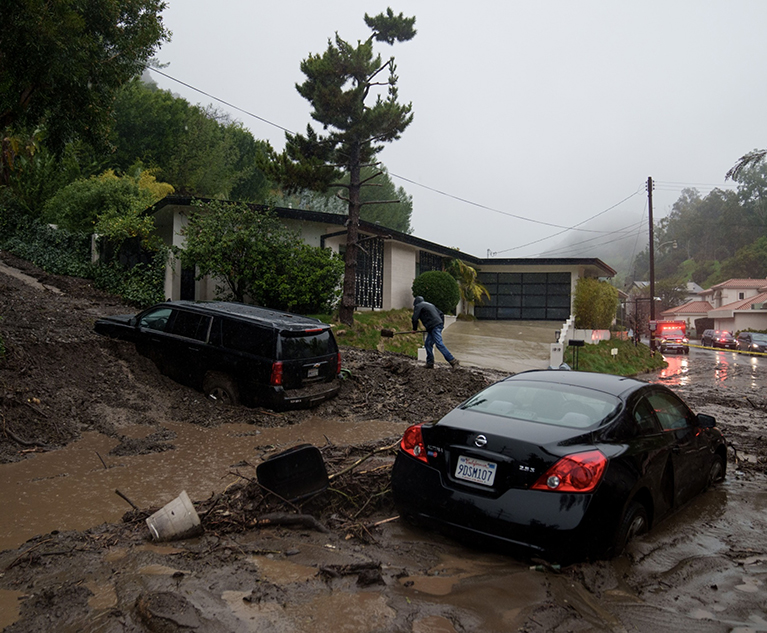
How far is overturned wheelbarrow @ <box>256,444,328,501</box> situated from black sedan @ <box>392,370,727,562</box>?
27.8 inches

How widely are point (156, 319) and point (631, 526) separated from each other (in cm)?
788

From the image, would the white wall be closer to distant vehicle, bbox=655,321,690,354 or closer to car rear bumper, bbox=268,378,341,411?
car rear bumper, bbox=268,378,341,411

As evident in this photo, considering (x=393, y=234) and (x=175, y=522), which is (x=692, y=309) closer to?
(x=393, y=234)

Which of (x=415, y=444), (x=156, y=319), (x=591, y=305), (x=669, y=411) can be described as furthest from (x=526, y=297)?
(x=415, y=444)

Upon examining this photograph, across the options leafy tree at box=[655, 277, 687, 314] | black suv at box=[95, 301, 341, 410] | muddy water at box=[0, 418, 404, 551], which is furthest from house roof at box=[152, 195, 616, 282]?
leafy tree at box=[655, 277, 687, 314]

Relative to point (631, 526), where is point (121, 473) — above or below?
below

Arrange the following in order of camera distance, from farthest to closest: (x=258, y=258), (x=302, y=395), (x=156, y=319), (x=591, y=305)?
(x=591, y=305) < (x=258, y=258) < (x=156, y=319) < (x=302, y=395)

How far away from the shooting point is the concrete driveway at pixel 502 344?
18.2 m

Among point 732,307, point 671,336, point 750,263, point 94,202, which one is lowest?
point 671,336

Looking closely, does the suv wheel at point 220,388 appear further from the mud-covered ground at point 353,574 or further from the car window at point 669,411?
the car window at point 669,411

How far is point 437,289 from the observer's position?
74.8ft

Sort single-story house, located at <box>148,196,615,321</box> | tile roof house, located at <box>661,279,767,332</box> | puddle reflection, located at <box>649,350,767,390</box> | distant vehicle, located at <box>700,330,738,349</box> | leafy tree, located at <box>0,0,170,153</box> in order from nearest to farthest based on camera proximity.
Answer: leafy tree, located at <box>0,0,170,153</box> < puddle reflection, located at <box>649,350,767,390</box> < single-story house, located at <box>148,196,615,321</box> < distant vehicle, located at <box>700,330,738,349</box> < tile roof house, located at <box>661,279,767,332</box>

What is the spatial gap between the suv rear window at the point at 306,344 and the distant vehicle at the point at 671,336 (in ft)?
88.9

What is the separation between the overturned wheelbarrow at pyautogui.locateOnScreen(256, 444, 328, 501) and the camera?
461 centimetres
